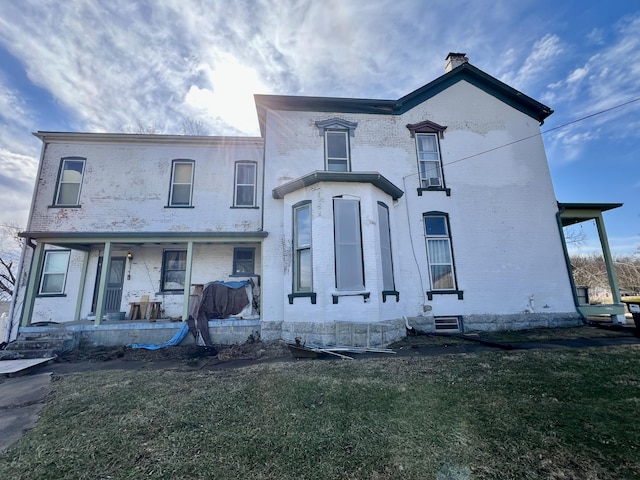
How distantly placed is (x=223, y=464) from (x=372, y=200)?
6619 millimetres

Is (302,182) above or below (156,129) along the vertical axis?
below

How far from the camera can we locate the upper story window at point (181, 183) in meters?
10.3

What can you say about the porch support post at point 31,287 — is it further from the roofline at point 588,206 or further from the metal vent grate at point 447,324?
the roofline at point 588,206

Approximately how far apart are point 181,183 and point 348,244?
267 inches

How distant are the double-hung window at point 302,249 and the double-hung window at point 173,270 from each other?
4.90 meters

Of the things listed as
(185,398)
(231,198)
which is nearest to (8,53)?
(231,198)

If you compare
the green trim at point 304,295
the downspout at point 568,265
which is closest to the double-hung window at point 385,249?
the green trim at point 304,295

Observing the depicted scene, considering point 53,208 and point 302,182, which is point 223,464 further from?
point 53,208

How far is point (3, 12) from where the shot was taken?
21.3ft

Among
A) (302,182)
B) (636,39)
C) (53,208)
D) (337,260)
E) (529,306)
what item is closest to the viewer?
(636,39)

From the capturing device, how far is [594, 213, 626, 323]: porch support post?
9414mm

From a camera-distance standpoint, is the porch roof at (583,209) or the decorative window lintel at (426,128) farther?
the decorative window lintel at (426,128)

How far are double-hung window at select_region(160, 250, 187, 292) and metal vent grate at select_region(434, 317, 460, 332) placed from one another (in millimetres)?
8855

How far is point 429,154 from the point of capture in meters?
10.1
